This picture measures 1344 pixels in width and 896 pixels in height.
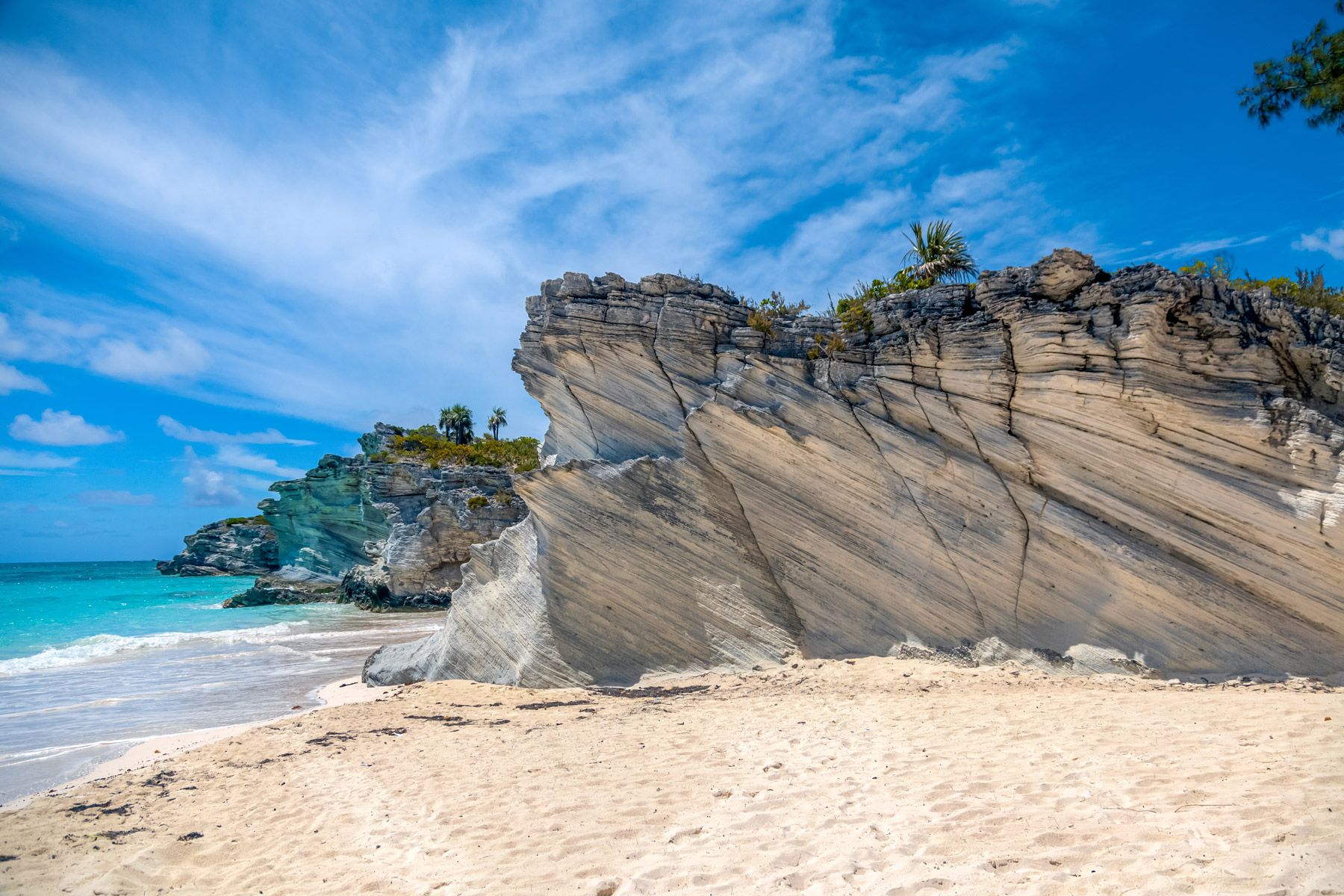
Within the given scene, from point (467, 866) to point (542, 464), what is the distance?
10.6 metres

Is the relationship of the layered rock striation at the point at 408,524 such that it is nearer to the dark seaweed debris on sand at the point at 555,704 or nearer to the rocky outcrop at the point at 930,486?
the rocky outcrop at the point at 930,486

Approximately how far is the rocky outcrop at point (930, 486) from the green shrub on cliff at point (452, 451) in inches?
1082

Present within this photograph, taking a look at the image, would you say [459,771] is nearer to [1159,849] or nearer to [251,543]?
[1159,849]

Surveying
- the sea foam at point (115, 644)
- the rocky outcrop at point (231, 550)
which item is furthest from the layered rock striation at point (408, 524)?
the rocky outcrop at point (231, 550)

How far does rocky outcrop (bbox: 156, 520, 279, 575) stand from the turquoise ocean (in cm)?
3929

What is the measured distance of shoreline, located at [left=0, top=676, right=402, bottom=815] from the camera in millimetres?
10312

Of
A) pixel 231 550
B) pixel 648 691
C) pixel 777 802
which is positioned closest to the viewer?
pixel 777 802

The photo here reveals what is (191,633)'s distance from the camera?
29281 millimetres

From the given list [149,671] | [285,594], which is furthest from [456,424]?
[149,671]

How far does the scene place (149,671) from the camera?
20500 millimetres

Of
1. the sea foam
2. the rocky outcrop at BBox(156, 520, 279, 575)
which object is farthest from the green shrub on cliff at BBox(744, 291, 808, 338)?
the rocky outcrop at BBox(156, 520, 279, 575)

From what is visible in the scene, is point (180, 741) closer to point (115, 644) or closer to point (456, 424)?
point (115, 644)

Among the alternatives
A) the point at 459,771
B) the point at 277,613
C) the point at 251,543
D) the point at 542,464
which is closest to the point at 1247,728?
the point at 459,771

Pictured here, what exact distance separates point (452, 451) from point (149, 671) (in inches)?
1002
